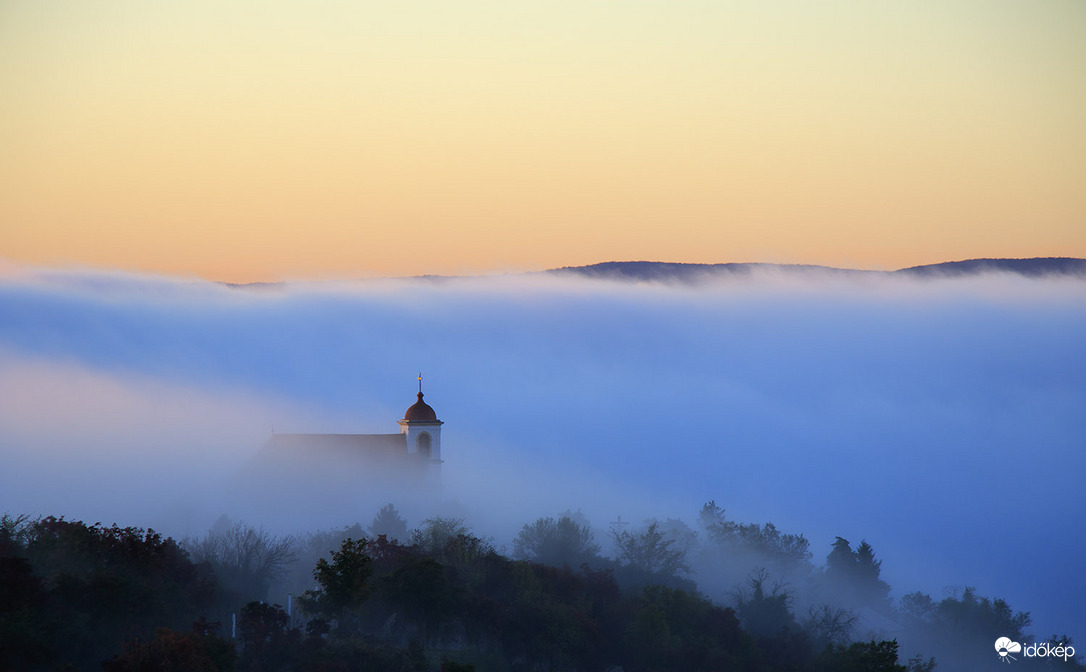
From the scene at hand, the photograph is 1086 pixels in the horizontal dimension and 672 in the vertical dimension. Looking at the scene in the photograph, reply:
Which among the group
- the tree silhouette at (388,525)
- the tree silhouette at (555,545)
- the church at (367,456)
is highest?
the church at (367,456)

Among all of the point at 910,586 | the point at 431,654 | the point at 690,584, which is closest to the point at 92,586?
the point at 431,654

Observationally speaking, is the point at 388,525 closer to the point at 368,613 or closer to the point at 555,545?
the point at 555,545

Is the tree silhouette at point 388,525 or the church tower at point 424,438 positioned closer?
the tree silhouette at point 388,525

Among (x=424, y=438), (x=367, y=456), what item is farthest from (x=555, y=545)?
(x=367, y=456)

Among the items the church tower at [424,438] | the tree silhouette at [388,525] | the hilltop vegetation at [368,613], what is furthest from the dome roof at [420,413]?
the hilltop vegetation at [368,613]

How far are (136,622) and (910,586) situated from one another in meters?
122

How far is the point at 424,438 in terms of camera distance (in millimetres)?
104562

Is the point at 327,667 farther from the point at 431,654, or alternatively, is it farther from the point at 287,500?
the point at 287,500

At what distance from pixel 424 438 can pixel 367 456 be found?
6087 mm

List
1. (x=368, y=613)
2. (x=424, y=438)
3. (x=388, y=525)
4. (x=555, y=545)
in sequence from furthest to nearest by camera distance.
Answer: (x=424, y=438) < (x=388, y=525) < (x=555, y=545) < (x=368, y=613)

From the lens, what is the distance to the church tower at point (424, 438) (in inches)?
4099

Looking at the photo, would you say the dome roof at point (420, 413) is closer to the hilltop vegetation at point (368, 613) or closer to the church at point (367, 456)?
the church at point (367, 456)

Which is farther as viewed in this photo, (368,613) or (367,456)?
(367,456)

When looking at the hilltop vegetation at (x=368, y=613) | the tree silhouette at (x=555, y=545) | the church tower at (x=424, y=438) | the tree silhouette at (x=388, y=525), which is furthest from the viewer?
the church tower at (x=424, y=438)
